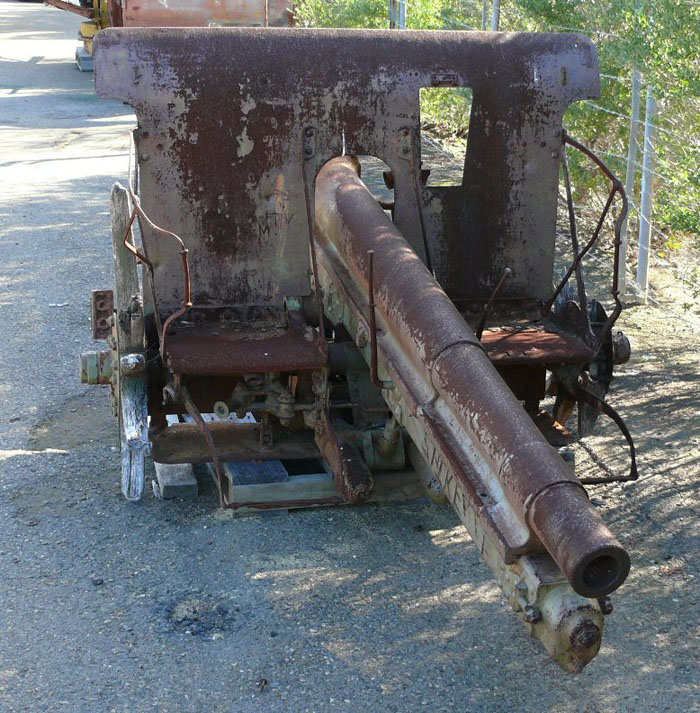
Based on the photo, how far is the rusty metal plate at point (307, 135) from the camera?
4883mm

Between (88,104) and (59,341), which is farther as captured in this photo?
(88,104)

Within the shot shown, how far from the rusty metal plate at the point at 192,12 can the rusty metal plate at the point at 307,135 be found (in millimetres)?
9590

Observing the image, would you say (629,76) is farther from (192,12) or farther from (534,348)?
(192,12)

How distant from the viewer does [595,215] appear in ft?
31.1

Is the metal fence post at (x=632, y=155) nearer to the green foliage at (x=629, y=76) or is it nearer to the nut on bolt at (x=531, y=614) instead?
the green foliage at (x=629, y=76)

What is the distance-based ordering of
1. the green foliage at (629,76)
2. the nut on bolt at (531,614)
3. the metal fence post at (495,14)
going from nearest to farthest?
the nut on bolt at (531,614), the green foliage at (629,76), the metal fence post at (495,14)

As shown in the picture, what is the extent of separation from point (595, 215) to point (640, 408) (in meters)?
3.65

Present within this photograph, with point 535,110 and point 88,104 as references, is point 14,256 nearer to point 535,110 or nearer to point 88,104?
point 535,110

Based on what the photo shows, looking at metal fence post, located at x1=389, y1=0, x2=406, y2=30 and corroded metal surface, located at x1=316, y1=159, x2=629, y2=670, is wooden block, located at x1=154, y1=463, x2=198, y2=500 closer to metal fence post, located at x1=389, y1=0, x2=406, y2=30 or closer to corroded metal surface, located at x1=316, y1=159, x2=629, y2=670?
corroded metal surface, located at x1=316, y1=159, x2=629, y2=670

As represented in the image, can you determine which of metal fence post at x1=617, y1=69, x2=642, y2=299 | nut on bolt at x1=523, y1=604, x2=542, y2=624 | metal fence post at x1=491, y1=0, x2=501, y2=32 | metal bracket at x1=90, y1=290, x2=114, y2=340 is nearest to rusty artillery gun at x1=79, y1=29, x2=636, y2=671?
metal bracket at x1=90, y1=290, x2=114, y2=340

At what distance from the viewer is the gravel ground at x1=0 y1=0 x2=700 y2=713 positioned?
12.4 ft

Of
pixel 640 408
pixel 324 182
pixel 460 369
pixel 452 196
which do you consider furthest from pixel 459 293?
pixel 460 369

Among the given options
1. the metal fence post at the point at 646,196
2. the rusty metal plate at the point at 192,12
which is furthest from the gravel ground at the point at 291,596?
the rusty metal plate at the point at 192,12

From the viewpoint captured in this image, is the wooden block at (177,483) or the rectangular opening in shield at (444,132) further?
the rectangular opening in shield at (444,132)
